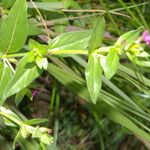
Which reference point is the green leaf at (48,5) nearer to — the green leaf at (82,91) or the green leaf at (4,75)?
the green leaf at (82,91)

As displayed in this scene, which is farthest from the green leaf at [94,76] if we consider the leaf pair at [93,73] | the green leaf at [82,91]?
the green leaf at [82,91]

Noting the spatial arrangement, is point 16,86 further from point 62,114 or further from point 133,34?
point 62,114

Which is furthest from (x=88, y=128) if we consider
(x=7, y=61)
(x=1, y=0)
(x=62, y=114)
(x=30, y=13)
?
(x=7, y=61)

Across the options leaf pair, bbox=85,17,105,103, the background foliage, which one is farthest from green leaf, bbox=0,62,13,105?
leaf pair, bbox=85,17,105,103

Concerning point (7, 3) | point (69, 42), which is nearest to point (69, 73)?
point (7, 3)

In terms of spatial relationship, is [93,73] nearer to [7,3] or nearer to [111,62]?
[111,62]
